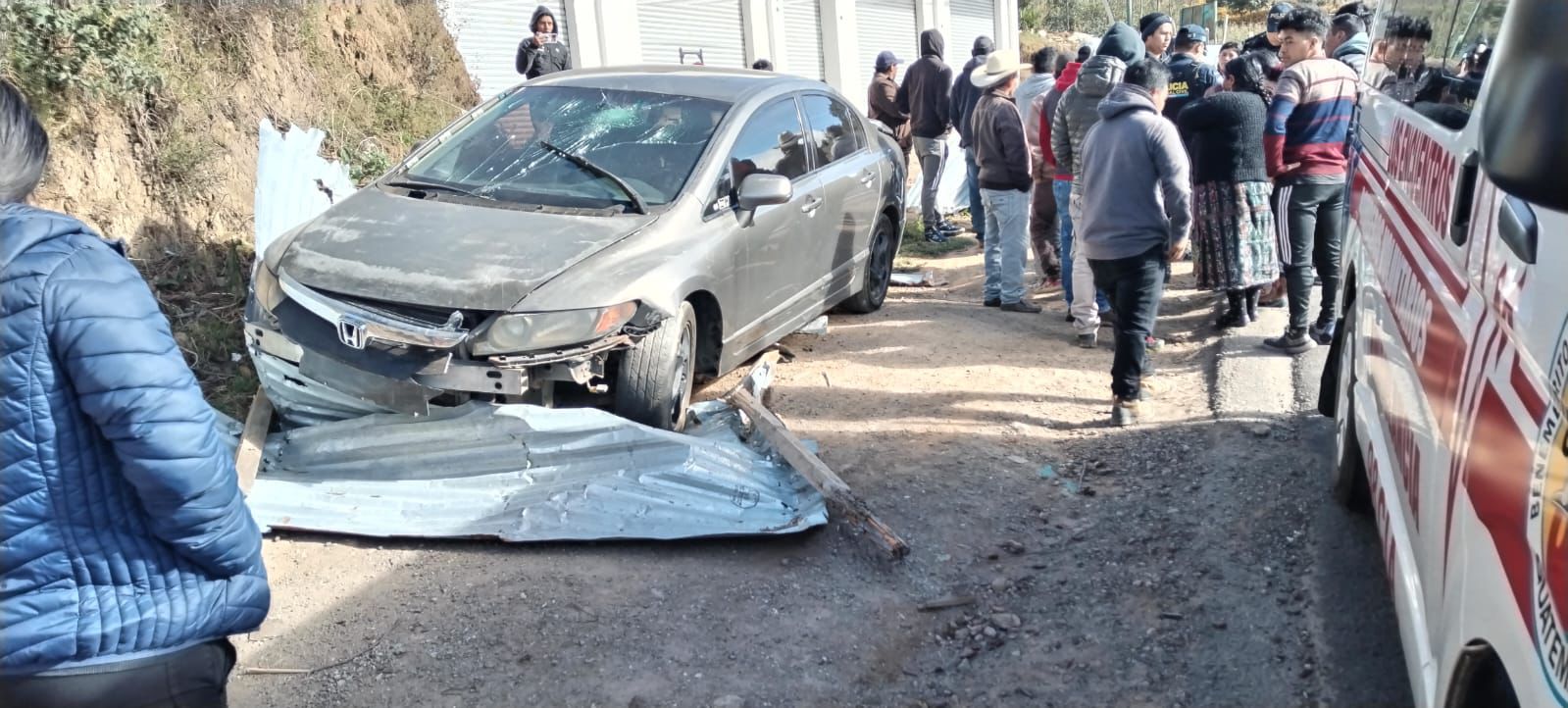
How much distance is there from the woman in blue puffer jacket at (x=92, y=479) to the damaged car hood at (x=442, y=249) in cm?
248

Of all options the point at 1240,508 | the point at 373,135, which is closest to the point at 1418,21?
the point at 1240,508

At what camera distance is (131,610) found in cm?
204

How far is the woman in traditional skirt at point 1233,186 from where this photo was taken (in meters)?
6.40

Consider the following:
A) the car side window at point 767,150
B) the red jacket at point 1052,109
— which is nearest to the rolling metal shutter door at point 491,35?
the red jacket at point 1052,109

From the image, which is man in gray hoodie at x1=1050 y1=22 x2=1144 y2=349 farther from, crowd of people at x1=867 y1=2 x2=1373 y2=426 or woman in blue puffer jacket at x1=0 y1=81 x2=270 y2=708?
woman in blue puffer jacket at x1=0 y1=81 x2=270 y2=708

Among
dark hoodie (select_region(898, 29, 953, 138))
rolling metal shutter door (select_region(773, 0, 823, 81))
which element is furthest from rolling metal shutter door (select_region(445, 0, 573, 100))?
rolling metal shutter door (select_region(773, 0, 823, 81))

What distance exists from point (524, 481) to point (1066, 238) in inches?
171

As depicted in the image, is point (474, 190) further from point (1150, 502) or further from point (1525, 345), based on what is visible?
point (1525, 345)

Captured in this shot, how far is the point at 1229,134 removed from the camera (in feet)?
21.0

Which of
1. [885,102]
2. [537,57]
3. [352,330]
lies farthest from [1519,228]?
[885,102]

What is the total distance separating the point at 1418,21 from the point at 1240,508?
1.94 meters

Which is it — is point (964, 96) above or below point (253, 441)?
above

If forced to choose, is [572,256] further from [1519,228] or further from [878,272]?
[1519,228]

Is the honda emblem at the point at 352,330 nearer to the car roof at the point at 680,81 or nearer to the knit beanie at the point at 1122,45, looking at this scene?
the car roof at the point at 680,81
